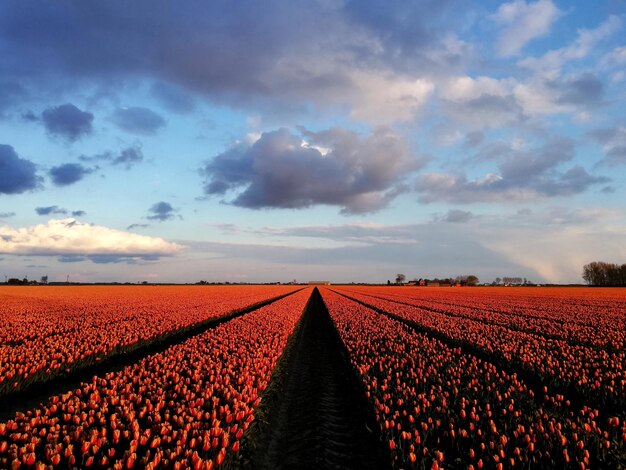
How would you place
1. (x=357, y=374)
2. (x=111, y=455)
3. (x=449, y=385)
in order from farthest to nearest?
1. (x=357, y=374)
2. (x=449, y=385)
3. (x=111, y=455)

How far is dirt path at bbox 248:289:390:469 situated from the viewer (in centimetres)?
689

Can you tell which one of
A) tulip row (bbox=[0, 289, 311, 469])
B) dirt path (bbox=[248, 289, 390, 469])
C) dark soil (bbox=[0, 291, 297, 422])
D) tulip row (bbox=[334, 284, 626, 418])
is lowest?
dirt path (bbox=[248, 289, 390, 469])

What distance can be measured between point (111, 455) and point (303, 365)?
10.6 meters

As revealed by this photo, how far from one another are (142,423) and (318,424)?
4112 mm

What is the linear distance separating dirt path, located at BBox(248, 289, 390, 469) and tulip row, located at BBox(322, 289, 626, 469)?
26.1 inches

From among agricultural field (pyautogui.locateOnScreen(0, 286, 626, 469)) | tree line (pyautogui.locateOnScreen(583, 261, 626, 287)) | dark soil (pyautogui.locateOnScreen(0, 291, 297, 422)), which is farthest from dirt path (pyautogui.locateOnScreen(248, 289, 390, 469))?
tree line (pyautogui.locateOnScreen(583, 261, 626, 287))

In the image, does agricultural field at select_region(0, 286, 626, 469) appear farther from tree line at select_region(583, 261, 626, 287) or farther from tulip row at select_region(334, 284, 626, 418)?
tree line at select_region(583, 261, 626, 287)

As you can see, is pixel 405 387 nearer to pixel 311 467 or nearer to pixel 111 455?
→ pixel 311 467

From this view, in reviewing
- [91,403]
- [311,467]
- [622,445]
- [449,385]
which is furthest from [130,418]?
[622,445]

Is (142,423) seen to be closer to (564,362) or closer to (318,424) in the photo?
(318,424)

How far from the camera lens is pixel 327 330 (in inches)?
973

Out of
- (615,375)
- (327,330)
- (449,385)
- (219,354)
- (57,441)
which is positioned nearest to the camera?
(57,441)

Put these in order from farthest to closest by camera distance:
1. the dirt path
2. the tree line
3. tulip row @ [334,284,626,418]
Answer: the tree line, tulip row @ [334,284,626,418], the dirt path

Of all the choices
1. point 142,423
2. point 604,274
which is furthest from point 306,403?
point 604,274
